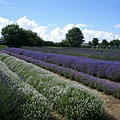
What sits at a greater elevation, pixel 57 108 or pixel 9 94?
pixel 9 94

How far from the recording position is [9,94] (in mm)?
3594

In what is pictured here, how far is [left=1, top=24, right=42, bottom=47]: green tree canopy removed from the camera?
1630 inches

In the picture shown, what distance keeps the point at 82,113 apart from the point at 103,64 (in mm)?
5526

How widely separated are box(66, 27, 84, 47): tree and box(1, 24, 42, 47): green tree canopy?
66.4 feet

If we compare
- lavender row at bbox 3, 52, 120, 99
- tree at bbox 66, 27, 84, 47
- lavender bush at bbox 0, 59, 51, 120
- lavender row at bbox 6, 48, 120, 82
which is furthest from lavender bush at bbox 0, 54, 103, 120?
tree at bbox 66, 27, 84, 47

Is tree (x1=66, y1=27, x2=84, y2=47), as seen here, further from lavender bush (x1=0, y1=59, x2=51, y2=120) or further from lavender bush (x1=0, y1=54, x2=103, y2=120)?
lavender bush (x1=0, y1=59, x2=51, y2=120)

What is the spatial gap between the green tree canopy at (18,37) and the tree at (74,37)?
20.2 metres

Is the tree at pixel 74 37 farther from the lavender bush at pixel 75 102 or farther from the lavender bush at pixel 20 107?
the lavender bush at pixel 20 107

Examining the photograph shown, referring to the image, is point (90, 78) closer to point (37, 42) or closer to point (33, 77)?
point (33, 77)

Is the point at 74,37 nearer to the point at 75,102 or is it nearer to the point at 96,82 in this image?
the point at 96,82

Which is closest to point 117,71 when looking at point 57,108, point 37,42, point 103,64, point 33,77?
point 103,64

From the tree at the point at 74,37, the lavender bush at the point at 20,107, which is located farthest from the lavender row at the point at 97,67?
the tree at the point at 74,37

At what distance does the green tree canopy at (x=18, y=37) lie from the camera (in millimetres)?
41406

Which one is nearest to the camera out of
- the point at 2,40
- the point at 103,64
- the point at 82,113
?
the point at 82,113
